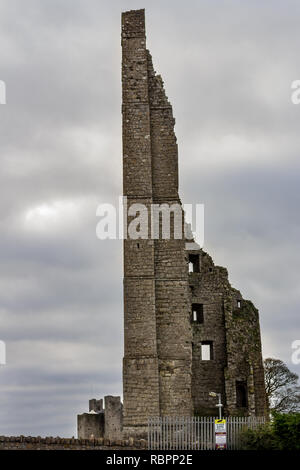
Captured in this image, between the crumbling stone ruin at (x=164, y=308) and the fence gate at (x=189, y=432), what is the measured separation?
566 mm

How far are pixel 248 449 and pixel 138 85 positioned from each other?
49.1 feet

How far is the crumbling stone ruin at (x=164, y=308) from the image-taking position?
102 ft

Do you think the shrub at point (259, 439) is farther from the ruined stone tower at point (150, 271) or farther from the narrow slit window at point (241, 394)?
the narrow slit window at point (241, 394)

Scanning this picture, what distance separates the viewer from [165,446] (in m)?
28.6

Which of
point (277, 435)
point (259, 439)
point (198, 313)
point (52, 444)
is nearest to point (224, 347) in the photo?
point (198, 313)

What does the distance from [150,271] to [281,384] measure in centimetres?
2166

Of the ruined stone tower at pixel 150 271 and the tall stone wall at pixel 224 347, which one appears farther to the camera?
the tall stone wall at pixel 224 347

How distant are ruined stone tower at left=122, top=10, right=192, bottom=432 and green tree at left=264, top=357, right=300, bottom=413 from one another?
1894 cm

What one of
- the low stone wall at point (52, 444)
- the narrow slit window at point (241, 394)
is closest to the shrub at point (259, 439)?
the low stone wall at point (52, 444)

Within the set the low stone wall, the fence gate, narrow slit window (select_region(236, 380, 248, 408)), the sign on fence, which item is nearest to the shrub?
the fence gate

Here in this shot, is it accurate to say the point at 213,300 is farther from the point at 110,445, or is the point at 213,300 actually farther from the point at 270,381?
the point at 270,381

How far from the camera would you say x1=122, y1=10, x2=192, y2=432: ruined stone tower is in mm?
30922

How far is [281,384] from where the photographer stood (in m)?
50.4
